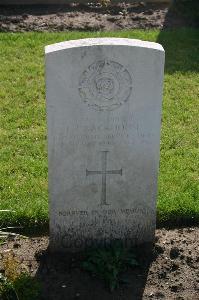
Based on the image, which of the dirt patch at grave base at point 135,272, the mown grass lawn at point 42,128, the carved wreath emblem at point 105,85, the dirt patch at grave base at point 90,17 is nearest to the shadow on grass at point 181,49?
the mown grass lawn at point 42,128

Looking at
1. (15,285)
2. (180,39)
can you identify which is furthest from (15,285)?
(180,39)

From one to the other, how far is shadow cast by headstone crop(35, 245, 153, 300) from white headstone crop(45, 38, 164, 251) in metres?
0.11

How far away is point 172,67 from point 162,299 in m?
4.30

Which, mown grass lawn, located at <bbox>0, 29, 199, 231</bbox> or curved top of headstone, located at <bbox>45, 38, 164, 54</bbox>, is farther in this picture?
mown grass lawn, located at <bbox>0, 29, 199, 231</bbox>

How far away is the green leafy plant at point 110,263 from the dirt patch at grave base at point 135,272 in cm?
5

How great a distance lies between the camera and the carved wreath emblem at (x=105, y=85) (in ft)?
14.3

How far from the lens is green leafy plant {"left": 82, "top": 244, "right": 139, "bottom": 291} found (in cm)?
466

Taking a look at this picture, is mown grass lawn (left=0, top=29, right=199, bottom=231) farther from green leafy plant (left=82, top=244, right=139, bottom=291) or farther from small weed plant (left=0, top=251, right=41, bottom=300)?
small weed plant (left=0, top=251, right=41, bottom=300)

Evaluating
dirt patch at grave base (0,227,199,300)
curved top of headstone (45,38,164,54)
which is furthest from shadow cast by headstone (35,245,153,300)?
curved top of headstone (45,38,164,54)

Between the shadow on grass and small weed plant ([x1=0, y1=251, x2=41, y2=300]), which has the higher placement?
the shadow on grass

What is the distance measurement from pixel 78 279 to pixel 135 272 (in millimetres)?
450

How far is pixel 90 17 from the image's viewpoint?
9891 mm

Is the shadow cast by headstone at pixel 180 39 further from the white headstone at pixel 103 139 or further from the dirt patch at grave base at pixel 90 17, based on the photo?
the white headstone at pixel 103 139

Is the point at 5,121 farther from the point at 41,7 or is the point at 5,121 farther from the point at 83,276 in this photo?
the point at 41,7
